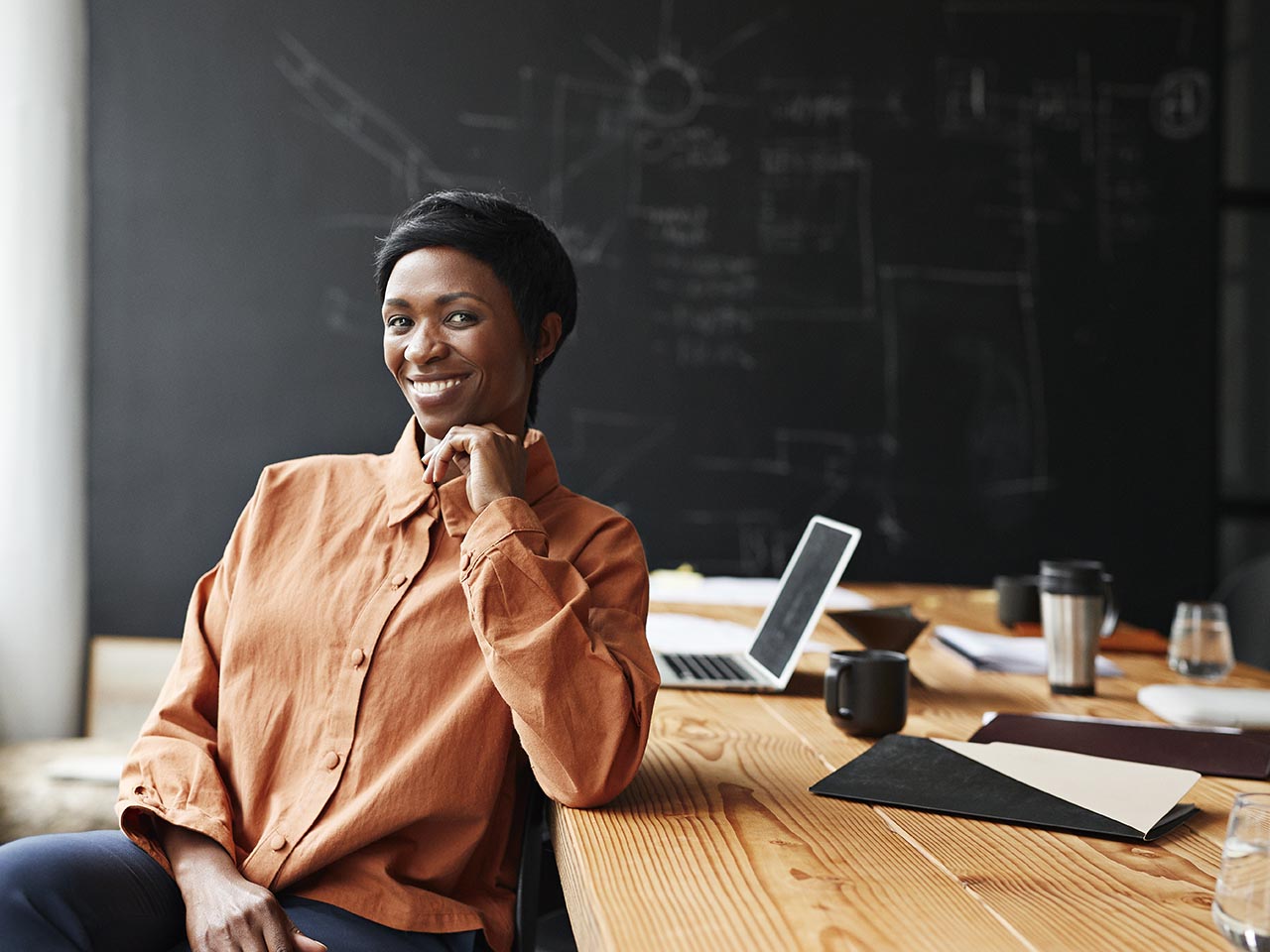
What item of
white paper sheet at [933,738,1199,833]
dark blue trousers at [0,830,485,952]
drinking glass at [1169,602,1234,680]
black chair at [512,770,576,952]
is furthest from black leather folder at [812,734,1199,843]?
drinking glass at [1169,602,1234,680]

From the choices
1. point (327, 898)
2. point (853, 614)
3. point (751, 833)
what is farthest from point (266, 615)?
point (853, 614)

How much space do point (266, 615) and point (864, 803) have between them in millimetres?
627

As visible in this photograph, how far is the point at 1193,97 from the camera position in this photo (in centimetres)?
361

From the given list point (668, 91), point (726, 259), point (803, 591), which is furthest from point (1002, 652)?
point (668, 91)

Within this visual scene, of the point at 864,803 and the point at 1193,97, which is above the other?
the point at 1193,97

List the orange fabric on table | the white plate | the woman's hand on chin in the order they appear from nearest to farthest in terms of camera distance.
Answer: the woman's hand on chin, the white plate, the orange fabric on table

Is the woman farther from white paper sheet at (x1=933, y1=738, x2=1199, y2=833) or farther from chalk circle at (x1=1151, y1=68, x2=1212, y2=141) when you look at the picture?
chalk circle at (x1=1151, y1=68, x2=1212, y2=141)

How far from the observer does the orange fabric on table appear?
2.05 m

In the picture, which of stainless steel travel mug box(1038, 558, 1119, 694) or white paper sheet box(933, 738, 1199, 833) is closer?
white paper sheet box(933, 738, 1199, 833)

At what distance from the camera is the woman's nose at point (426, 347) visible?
4.23 ft

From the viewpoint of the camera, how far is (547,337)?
141cm

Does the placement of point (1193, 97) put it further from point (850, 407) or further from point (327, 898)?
point (327, 898)

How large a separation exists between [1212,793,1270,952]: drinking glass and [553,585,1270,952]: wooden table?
0.08 metres

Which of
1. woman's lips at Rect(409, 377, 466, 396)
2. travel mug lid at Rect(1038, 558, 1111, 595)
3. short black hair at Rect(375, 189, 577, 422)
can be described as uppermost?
short black hair at Rect(375, 189, 577, 422)
